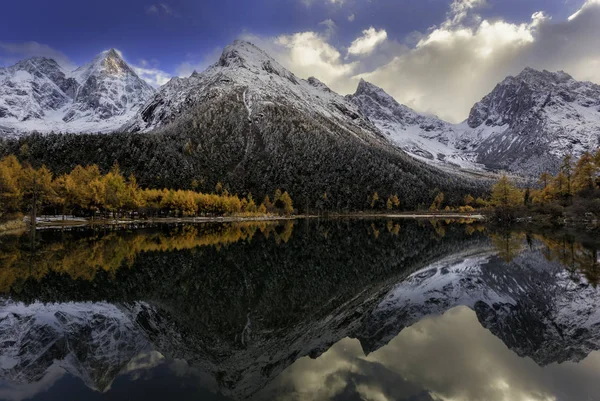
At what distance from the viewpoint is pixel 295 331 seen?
1504cm

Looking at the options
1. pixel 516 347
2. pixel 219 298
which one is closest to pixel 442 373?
pixel 516 347

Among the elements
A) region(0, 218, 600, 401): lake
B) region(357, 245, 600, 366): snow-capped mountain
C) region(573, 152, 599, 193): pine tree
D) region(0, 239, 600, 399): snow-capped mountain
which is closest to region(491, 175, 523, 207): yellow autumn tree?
region(573, 152, 599, 193): pine tree

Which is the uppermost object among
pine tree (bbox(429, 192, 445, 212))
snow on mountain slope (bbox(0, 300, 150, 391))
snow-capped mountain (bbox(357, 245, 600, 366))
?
snow-capped mountain (bbox(357, 245, 600, 366))

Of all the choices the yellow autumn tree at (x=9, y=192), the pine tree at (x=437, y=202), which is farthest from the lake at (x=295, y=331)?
the pine tree at (x=437, y=202)

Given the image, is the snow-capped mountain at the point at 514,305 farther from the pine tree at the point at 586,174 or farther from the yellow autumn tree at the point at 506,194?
the yellow autumn tree at the point at 506,194

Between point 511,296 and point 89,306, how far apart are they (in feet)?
78.0

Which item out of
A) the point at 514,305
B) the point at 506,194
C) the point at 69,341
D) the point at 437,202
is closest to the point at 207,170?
the point at 437,202

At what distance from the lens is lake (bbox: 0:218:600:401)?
10.4m

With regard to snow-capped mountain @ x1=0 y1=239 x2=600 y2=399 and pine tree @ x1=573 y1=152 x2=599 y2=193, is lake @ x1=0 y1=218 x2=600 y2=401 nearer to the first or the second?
snow-capped mountain @ x1=0 y1=239 x2=600 y2=399

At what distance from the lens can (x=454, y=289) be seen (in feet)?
78.0

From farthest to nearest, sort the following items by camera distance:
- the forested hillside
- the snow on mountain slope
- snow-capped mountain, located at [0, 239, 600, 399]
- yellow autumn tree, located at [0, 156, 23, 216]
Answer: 1. the forested hillside
2. yellow autumn tree, located at [0, 156, 23, 216]
3. snow-capped mountain, located at [0, 239, 600, 399]
4. the snow on mountain slope

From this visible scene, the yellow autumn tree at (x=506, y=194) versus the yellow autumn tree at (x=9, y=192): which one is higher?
the yellow autumn tree at (x=506, y=194)

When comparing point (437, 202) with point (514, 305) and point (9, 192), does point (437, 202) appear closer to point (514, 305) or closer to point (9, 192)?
point (9, 192)

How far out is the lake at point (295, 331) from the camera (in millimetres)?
10391
